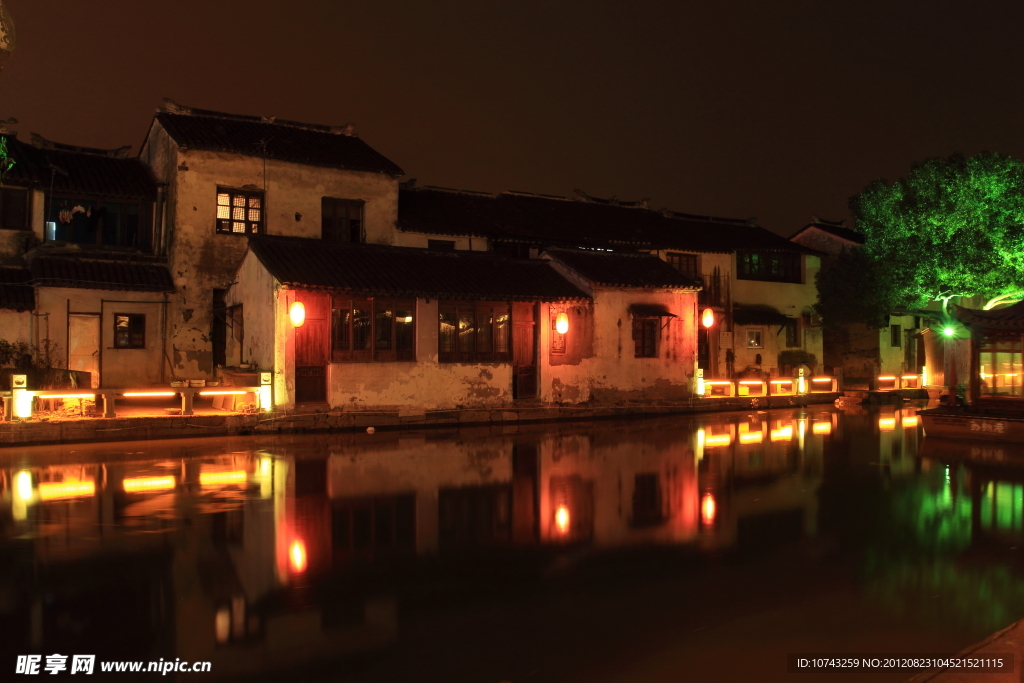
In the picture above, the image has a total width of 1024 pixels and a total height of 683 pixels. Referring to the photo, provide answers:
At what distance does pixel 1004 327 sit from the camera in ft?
58.5

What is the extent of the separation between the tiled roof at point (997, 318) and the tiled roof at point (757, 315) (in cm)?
1376

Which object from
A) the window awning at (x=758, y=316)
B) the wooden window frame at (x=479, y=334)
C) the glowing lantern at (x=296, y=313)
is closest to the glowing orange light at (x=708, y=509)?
the glowing lantern at (x=296, y=313)

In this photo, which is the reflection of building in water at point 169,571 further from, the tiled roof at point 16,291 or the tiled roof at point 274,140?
the tiled roof at point 274,140

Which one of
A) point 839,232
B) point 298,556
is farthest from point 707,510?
point 839,232

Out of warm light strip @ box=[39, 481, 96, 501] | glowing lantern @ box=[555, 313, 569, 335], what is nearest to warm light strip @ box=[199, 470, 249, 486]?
warm light strip @ box=[39, 481, 96, 501]

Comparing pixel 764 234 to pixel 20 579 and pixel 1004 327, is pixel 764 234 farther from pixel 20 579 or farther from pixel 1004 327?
pixel 20 579

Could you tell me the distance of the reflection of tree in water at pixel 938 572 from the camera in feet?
21.3

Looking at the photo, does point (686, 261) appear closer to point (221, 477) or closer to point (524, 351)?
point (524, 351)

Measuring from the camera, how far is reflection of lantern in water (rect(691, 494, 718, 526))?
9.70 meters

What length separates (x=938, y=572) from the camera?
7.60 m

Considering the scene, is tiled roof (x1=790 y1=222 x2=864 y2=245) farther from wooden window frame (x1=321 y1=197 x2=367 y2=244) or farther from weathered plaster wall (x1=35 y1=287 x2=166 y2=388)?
weathered plaster wall (x1=35 y1=287 x2=166 y2=388)

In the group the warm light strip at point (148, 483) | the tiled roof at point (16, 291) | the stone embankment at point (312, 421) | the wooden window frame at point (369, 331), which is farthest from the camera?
the tiled roof at point (16, 291)

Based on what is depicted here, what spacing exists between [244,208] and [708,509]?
1918 centimetres

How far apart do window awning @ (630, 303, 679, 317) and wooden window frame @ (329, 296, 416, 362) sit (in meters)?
7.44
